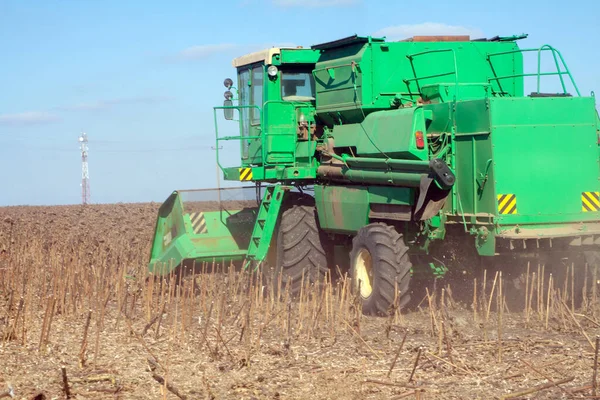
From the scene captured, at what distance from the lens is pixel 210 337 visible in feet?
26.3

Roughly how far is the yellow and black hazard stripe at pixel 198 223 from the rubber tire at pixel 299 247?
136cm

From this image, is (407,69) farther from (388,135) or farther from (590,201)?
(590,201)

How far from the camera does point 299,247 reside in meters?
11.8

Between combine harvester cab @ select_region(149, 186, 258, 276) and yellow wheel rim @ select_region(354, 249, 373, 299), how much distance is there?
2393 millimetres

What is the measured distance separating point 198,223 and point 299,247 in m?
1.79

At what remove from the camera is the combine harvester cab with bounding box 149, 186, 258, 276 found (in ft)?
40.2

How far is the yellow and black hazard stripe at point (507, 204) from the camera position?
8969mm

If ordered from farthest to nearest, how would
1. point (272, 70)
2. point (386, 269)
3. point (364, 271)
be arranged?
point (272, 70)
point (364, 271)
point (386, 269)

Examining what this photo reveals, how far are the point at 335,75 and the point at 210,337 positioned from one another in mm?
4535

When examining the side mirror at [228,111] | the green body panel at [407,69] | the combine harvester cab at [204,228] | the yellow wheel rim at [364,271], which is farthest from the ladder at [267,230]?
the yellow wheel rim at [364,271]

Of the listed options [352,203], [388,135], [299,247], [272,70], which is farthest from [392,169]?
[272,70]

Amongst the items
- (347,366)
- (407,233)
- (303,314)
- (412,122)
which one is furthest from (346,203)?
(347,366)

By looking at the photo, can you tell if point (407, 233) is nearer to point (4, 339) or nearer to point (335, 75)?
point (335, 75)

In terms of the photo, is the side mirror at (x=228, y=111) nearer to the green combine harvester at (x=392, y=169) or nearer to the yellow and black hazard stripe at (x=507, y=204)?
the green combine harvester at (x=392, y=169)
